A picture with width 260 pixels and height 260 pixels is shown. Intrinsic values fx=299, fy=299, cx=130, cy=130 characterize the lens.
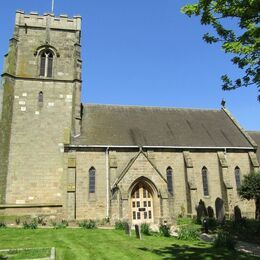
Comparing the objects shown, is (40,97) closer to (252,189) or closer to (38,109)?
(38,109)

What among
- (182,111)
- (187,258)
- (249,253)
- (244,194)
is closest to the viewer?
(187,258)

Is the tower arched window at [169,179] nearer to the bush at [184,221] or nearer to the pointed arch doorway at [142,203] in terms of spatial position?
the pointed arch doorway at [142,203]

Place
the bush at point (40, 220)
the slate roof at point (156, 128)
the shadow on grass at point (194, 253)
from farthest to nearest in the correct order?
the slate roof at point (156, 128) → the bush at point (40, 220) → the shadow on grass at point (194, 253)

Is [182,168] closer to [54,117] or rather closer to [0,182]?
[54,117]

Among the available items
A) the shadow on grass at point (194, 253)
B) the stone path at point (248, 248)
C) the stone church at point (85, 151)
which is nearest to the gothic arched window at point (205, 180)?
the stone church at point (85, 151)

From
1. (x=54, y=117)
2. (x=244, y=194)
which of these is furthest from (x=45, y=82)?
(x=244, y=194)

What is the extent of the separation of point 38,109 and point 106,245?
15.8 meters

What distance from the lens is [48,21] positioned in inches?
1148

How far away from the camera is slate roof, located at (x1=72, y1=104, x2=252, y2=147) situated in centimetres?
2722

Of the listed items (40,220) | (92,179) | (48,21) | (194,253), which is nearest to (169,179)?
(92,179)

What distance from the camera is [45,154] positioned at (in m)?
25.1

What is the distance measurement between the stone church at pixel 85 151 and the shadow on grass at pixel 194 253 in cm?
913

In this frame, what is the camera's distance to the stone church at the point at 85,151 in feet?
78.8

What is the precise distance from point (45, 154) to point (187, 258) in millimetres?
16437
